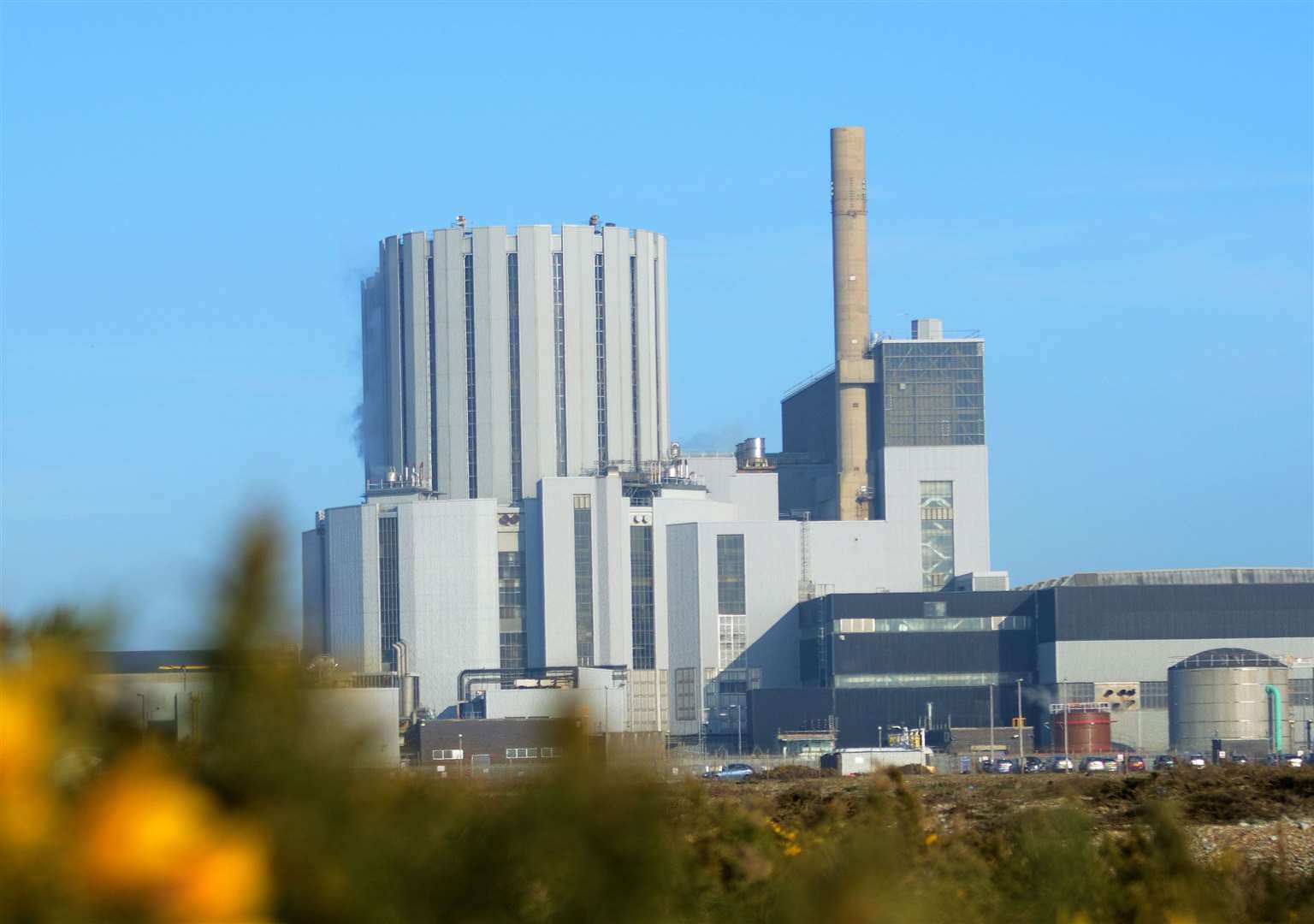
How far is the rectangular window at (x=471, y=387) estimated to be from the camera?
112438 millimetres

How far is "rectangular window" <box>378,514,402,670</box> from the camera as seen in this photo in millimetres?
105625

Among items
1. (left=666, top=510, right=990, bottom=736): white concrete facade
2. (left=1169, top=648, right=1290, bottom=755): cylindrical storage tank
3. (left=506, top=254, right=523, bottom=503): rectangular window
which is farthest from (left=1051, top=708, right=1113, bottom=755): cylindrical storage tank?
(left=506, top=254, right=523, bottom=503): rectangular window

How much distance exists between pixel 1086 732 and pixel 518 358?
4225 centimetres

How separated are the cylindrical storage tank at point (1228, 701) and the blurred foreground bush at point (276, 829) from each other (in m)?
98.5

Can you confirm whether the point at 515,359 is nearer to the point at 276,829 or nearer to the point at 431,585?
the point at 431,585

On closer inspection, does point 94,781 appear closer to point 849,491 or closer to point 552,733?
point 552,733

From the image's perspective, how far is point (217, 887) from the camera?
5.39 ft

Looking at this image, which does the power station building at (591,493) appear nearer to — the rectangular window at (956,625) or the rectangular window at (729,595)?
the rectangular window at (729,595)

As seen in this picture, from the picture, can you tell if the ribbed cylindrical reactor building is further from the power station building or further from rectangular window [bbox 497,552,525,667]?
rectangular window [bbox 497,552,525,667]

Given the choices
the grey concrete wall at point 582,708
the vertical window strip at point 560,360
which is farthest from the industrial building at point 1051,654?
the grey concrete wall at point 582,708

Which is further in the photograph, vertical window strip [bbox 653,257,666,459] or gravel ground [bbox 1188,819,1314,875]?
vertical window strip [bbox 653,257,666,459]

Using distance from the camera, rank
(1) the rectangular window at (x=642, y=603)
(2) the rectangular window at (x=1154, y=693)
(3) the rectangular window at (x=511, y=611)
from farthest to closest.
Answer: (1) the rectangular window at (x=642, y=603), (3) the rectangular window at (x=511, y=611), (2) the rectangular window at (x=1154, y=693)

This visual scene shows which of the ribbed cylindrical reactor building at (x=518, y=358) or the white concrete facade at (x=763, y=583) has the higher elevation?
the ribbed cylindrical reactor building at (x=518, y=358)

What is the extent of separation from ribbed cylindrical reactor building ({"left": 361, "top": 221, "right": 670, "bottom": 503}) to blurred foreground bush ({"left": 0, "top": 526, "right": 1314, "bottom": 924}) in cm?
10758
